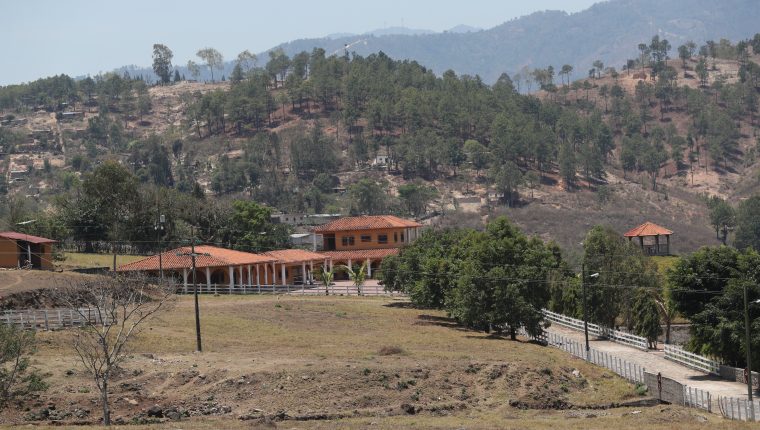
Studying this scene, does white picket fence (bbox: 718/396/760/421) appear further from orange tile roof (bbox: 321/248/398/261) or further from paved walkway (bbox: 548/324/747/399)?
orange tile roof (bbox: 321/248/398/261)

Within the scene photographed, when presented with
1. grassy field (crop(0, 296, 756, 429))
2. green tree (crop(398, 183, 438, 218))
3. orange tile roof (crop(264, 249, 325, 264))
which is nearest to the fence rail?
grassy field (crop(0, 296, 756, 429))

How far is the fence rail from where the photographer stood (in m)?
59.9

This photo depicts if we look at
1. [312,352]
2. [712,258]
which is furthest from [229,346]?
[712,258]

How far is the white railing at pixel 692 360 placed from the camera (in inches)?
2435

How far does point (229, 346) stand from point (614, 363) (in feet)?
64.0

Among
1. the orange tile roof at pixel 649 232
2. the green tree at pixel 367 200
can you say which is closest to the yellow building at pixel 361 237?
the orange tile roof at pixel 649 232

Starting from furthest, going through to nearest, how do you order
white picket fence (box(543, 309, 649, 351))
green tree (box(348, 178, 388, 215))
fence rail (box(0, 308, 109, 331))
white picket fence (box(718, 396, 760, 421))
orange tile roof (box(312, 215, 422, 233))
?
green tree (box(348, 178, 388, 215)), orange tile roof (box(312, 215, 422, 233)), white picket fence (box(543, 309, 649, 351)), fence rail (box(0, 308, 109, 331)), white picket fence (box(718, 396, 760, 421))

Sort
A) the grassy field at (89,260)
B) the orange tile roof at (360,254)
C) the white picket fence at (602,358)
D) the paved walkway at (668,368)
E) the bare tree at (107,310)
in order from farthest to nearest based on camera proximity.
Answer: the orange tile roof at (360,254)
the grassy field at (89,260)
the white picket fence at (602,358)
the paved walkway at (668,368)
the bare tree at (107,310)

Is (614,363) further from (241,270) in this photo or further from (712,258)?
(241,270)

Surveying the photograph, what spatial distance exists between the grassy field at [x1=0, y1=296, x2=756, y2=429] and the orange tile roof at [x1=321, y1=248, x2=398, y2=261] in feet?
177

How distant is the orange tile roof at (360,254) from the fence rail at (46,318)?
59.5 m

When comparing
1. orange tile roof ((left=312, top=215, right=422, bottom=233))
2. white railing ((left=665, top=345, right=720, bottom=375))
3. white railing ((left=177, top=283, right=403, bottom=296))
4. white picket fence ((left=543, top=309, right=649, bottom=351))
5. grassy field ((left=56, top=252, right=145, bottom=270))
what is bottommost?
white picket fence ((left=543, top=309, right=649, bottom=351))

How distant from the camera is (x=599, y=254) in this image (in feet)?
258

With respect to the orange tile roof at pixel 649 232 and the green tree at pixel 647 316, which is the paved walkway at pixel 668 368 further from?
the orange tile roof at pixel 649 232
